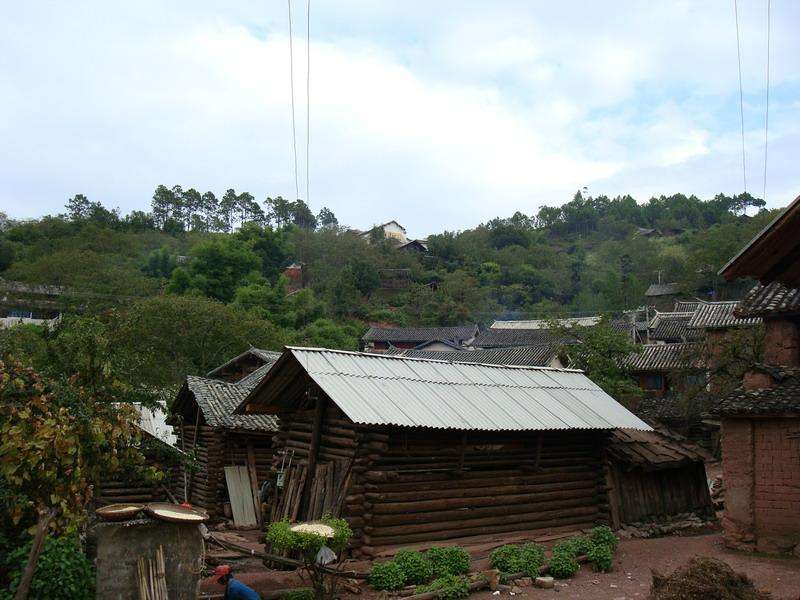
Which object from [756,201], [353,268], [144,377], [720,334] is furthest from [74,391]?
[756,201]

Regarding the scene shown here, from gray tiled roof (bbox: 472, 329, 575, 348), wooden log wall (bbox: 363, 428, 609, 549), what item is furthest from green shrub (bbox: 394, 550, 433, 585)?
gray tiled roof (bbox: 472, 329, 575, 348)

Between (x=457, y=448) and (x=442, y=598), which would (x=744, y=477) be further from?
(x=442, y=598)

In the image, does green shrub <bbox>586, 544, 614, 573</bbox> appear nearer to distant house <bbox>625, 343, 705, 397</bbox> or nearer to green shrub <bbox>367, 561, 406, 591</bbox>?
green shrub <bbox>367, 561, 406, 591</bbox>

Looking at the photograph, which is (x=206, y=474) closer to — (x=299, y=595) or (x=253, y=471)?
(x=253, y=471)

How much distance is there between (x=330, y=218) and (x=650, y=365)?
77465 millimetres

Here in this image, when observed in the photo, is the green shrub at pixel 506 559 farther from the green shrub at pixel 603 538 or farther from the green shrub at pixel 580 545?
the green shrub at pixel 603 538

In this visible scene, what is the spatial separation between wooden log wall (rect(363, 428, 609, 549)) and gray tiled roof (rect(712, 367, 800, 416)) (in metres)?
3.23

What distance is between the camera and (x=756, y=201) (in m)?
110

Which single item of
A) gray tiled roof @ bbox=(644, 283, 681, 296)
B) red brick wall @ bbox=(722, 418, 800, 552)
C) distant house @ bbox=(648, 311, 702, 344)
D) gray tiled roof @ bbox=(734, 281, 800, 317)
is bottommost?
red brick wall @ bbox=(722, 418, 800, 552)

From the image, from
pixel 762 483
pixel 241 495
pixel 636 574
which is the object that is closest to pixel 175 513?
pixel 636 574

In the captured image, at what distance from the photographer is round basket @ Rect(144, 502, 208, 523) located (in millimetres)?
9250

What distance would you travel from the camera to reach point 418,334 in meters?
Result: 67.6

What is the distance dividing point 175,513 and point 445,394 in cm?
713

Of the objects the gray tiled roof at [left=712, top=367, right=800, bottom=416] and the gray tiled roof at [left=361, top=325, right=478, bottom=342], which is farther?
the gray tiled roof at [left=361, top=325, right=478, bottom=342]
